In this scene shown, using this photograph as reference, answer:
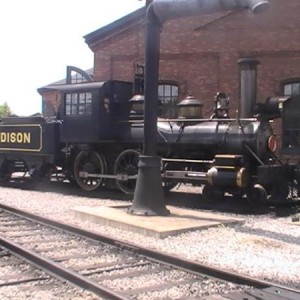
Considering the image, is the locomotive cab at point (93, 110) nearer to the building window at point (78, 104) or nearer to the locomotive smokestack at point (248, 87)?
the building window at point (78, 104)

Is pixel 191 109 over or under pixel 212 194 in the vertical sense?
over

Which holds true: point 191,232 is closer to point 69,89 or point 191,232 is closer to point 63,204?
point 63,204

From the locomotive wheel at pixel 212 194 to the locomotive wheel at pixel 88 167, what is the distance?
3.22 metres

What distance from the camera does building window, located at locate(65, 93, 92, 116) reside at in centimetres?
1369

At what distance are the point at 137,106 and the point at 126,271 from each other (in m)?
8.21

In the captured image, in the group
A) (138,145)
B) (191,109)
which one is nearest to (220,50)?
(191,109)

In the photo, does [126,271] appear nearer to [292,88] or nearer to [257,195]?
[257,195]

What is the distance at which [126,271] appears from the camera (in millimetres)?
5508

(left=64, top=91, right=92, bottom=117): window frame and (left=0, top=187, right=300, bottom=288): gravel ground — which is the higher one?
(left=64, top=91, right=92, bottom=117): window frame

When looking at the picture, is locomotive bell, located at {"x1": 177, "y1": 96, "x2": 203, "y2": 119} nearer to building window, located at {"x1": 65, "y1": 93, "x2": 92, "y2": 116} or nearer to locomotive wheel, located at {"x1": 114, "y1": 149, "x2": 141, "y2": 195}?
locomotive wheel, located at {"x1": 114, "y1": 149, "x2": 141, "y2": 195}

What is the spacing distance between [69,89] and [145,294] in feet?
33.4

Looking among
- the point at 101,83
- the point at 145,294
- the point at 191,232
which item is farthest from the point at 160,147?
the point at 145,294

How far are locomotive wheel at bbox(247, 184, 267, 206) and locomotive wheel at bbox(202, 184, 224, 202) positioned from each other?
68 centimetres

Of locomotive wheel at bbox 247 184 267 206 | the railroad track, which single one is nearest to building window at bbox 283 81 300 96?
locomotive wheel at bbox 247 184 267 206
